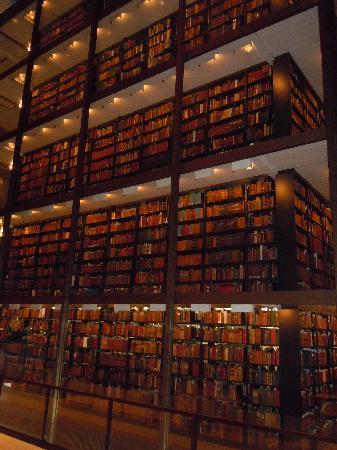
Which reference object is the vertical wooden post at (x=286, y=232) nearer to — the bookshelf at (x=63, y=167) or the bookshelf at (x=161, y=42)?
the bookshelf at (x=161, y=42)

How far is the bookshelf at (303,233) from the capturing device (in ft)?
14.0

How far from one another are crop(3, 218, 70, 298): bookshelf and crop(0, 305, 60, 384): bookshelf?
0.42 metres

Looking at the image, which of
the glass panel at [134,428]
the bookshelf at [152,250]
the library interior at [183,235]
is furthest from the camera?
the bookshelf at [152,250]

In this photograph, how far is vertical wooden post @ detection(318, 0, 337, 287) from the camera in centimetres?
332

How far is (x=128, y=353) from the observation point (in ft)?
18.2

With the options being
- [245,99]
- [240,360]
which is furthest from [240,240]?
[245,99]

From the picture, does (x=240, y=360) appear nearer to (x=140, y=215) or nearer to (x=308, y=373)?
(x=308, y=373)

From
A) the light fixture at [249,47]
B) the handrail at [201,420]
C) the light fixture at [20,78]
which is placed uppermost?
the light fixture at [20,78]

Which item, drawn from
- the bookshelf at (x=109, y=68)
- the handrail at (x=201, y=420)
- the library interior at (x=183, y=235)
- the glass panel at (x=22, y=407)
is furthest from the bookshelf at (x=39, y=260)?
the handrail at (x=201, y=420)

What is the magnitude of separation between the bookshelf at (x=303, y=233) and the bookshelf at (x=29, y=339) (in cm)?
397

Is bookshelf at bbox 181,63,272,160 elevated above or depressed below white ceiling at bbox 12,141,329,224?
above

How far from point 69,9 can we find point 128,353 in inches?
256

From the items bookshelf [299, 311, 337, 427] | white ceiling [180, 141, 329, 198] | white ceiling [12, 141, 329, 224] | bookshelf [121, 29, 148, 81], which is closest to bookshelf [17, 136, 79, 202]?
white ceiling [12, 141, 329, 224]

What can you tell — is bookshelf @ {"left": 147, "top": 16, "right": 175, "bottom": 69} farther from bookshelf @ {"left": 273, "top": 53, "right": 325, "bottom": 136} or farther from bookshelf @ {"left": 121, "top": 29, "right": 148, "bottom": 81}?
bookshelf @ {"left": 273, "top": 53, "right": 325, "bottom": 136}
